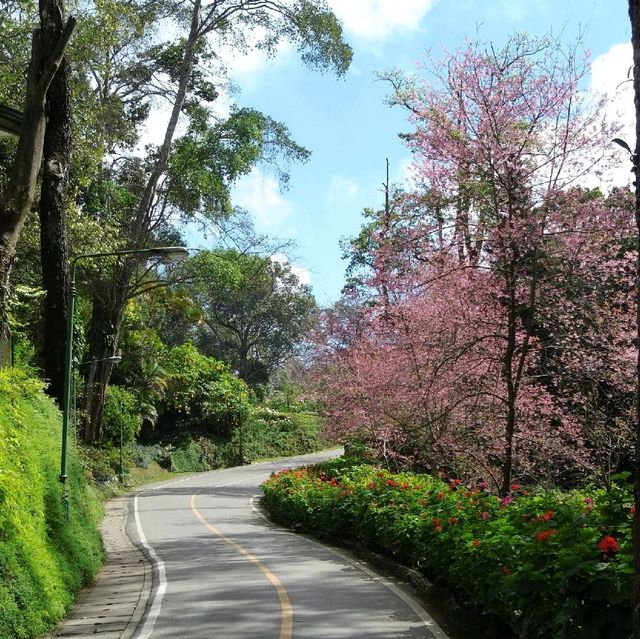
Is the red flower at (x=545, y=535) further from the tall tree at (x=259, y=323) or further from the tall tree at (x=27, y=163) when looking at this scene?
the tall tree at (x=259, y=323)

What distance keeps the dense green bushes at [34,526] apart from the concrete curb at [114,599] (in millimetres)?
252

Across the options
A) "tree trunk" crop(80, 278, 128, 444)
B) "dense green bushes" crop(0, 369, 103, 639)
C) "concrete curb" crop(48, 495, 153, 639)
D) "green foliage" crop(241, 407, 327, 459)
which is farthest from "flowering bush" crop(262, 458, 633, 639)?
"green foliage" crop(241, 407, 327, 459)

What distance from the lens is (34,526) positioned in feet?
35.0

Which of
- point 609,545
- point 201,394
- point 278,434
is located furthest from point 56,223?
point 278,434

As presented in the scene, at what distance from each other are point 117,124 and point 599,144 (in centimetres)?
1929

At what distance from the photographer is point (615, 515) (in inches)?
260

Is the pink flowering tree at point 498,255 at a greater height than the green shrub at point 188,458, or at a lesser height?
greater

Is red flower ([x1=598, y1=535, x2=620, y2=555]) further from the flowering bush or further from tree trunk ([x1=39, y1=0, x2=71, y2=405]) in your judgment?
tree trunk ([x1=39, y1=0, x2=71, y2=405])

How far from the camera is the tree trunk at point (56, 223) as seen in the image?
49.2 feet

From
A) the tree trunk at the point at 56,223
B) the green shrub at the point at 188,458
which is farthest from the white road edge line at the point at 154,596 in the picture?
the green shrub at the point at 188,458

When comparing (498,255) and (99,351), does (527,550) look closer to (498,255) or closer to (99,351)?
(498,255)

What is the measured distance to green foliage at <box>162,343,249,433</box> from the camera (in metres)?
49.6

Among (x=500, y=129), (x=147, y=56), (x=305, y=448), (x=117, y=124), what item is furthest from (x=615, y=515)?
(x=305, y=448)

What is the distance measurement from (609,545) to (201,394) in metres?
46.3
